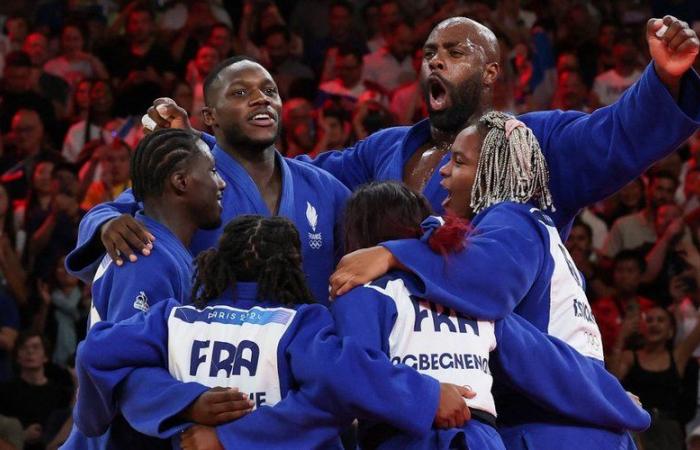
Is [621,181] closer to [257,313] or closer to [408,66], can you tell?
[257,313]

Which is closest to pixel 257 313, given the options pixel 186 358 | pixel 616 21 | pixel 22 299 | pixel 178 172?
pixel 186 358

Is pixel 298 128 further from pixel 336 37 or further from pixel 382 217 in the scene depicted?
pixel 382 217

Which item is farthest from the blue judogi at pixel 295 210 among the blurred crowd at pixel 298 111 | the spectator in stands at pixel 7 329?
the spectator in stands at pixel 7 329

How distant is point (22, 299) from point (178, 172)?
14.2ft

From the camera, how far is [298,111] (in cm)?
928

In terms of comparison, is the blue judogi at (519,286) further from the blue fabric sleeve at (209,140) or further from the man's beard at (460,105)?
the blue fabric sleeve at (209,140)

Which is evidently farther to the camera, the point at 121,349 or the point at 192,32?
the point at 192,32

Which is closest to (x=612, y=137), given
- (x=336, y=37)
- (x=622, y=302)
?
(x=622, y=302)

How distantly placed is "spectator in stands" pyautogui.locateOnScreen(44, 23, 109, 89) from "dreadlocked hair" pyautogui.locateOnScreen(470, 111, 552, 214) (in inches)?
258

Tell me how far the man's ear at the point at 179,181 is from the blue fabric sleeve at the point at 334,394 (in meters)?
0.82

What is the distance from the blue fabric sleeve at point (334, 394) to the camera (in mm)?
3508

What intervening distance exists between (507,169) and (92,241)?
133cm

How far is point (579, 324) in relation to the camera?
4043 mm

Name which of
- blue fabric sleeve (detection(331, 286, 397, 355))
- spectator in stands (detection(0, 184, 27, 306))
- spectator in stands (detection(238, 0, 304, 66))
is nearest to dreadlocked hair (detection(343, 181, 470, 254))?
blue fabric sleeve (detection(331, 286, 397, 355))
